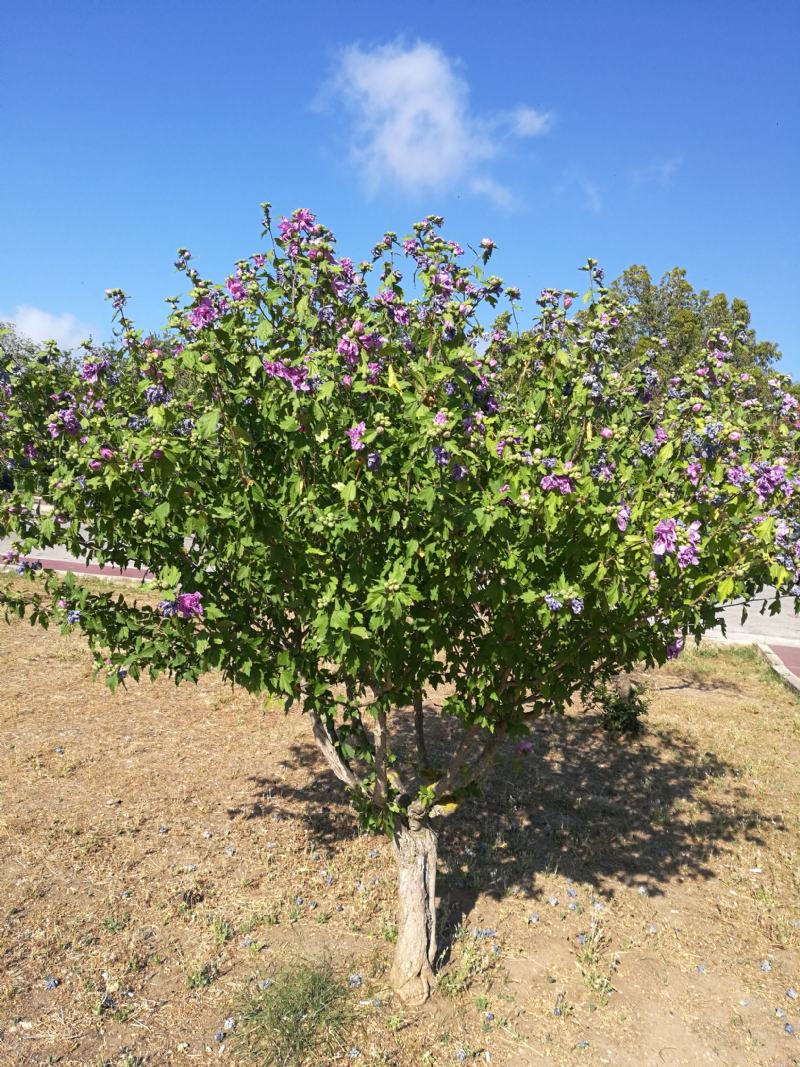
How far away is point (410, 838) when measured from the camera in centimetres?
450

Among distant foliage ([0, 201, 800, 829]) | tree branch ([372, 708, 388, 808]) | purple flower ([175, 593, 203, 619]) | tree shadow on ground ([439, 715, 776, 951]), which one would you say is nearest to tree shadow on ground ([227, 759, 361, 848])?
tree shadow on ground ([439, 715, 776, 951])

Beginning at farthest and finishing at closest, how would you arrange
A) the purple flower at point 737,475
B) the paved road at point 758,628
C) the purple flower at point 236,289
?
1. the paved road at point 758,628
2. the purple flower at point 236,289
3. the purple flower at point 737,475

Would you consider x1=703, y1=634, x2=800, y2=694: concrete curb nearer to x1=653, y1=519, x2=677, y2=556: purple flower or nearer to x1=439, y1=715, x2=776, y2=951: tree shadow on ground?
x1=439, y1=715, x2=776, y2=951: tree shadow on ground

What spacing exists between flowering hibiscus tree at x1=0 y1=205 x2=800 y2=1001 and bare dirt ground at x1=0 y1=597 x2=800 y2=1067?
2.19 feet

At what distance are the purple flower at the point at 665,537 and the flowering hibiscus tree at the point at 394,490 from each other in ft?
0.05

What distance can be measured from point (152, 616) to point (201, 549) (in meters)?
0.65

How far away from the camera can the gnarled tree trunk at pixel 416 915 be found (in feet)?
14.3

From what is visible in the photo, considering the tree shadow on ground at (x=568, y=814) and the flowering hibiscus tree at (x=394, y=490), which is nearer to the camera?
the flowering hibiscus tree at (x=394, y=490)

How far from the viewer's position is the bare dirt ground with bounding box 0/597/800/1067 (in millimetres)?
4109

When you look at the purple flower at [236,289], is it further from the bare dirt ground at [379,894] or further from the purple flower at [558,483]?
the bare dirt ground at [379,894]

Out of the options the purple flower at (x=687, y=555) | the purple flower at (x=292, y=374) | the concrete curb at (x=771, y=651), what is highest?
the purple flower at (x=292, y=374)

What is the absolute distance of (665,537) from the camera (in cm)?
297

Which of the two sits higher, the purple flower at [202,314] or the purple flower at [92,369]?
the purple flower at [202,314]

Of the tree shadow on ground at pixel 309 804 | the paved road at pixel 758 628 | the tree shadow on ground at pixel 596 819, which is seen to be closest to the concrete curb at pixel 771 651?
the paved road at pixel 758 628
